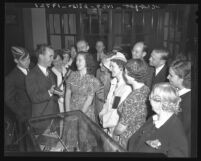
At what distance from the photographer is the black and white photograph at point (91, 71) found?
156 cm

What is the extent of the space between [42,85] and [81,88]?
294 mm

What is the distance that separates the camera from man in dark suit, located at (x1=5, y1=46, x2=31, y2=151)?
5.91 ft

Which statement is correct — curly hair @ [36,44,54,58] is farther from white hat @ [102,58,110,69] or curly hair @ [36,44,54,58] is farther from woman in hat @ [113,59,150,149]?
woman in hat @ [113,59,150,149]

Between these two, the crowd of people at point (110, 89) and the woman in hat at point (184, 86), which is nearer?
the crowd of people at point (110, 89)

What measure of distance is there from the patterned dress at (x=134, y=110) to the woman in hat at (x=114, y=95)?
106mm

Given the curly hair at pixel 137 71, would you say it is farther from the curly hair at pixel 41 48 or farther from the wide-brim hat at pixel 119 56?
the curly hair at pixel 41 48

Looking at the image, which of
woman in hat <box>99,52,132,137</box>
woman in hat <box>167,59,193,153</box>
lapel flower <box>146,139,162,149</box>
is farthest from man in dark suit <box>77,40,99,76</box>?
lapel flower <box>146,139,162,149</box>

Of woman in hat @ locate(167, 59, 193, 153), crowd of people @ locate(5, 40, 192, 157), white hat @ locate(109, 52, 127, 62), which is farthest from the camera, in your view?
white hat @ locate(109, 52, 127, 62)

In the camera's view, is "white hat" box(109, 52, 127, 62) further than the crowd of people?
Yes

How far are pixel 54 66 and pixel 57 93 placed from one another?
0.67ft

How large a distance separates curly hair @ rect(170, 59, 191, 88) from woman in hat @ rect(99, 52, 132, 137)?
13.1 inches

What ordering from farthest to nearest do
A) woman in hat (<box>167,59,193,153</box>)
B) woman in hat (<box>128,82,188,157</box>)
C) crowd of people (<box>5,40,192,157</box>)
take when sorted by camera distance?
woman in hat (<box>167,59,193,153</box>)
crowd of people (<box>5,40,192,157</box>)
woman in hat (<box>128,82,188,157</box>)

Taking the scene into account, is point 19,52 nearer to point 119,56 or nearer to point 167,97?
point 119,56

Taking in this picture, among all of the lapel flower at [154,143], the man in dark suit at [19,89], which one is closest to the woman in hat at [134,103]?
the lapel flower at [154,143]
